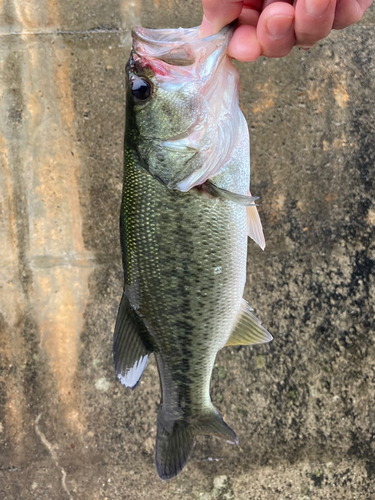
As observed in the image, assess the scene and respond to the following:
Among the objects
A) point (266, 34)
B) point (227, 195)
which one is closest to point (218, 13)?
point (266, 34)

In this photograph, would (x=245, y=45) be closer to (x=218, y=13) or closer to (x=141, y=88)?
(x=218, y=13)

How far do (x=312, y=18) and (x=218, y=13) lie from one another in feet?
1.06

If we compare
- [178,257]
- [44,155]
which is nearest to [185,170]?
[178,257]

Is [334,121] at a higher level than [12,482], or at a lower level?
higher

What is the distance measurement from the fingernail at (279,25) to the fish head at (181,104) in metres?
0.17

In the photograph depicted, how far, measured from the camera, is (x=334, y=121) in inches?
84.0

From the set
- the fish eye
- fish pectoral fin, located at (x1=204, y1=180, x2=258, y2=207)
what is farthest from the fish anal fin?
the fish eye

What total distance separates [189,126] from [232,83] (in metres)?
0.24

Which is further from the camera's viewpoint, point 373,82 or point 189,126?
point 373,82

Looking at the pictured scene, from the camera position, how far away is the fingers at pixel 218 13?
121 centimetres

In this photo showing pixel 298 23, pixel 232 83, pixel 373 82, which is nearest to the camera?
pixel 298 23

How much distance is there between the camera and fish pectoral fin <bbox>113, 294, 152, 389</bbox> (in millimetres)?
1575

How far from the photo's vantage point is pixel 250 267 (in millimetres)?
2189

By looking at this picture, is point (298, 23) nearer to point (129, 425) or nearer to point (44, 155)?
point (44, 155)
